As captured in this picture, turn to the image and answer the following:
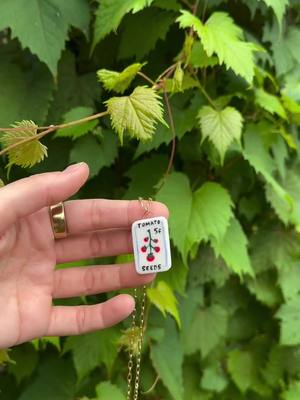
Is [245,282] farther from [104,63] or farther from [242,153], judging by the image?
[104,63]

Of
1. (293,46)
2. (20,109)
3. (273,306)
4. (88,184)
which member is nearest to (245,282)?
(273,306)

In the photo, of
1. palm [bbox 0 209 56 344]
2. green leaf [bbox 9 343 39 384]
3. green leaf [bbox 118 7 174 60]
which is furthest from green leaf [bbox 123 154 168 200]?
green leaf [bbox 9 343 39 384]

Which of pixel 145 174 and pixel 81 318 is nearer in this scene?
pixel 81 318

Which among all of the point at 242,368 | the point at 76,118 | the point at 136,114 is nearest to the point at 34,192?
the point at 136,114

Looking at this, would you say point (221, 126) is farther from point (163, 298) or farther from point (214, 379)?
point (214, 379)

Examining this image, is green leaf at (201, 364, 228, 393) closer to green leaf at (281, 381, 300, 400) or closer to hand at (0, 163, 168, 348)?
green leaf at (281, 381, 300, 400)

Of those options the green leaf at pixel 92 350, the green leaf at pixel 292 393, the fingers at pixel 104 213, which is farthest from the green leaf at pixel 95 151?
the green leaf at pixel 292 393
